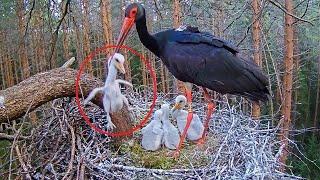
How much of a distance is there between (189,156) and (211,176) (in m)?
0.45

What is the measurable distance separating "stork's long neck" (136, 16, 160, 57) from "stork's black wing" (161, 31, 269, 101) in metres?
0.08

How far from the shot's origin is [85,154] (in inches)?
132

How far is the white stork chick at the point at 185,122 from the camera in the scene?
4023 mm

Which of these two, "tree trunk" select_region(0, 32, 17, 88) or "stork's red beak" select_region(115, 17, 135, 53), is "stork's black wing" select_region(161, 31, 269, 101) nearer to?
"stork's red beak" select_region(115, 17, 135, 53)

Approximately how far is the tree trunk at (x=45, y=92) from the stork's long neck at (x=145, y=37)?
0.56m

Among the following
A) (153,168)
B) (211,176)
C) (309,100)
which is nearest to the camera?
(211,176)

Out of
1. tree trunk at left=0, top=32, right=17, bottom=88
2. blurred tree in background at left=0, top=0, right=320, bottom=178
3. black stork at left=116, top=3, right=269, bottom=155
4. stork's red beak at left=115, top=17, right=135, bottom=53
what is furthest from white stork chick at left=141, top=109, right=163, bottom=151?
tree trunk at left=0, top=32, right=17, bottom=88

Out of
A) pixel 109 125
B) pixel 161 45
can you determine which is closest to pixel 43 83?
pixel 109 125

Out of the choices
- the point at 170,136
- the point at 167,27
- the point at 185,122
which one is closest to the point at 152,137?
the point at 170,136

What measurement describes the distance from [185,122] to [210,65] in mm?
611

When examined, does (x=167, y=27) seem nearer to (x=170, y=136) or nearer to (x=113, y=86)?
(x=170, y=136)

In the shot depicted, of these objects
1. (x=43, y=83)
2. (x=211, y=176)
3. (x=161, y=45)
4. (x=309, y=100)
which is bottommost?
(x=309, y=100)

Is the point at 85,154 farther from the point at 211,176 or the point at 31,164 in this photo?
the point at 211,176

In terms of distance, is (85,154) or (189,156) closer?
(85,154)
